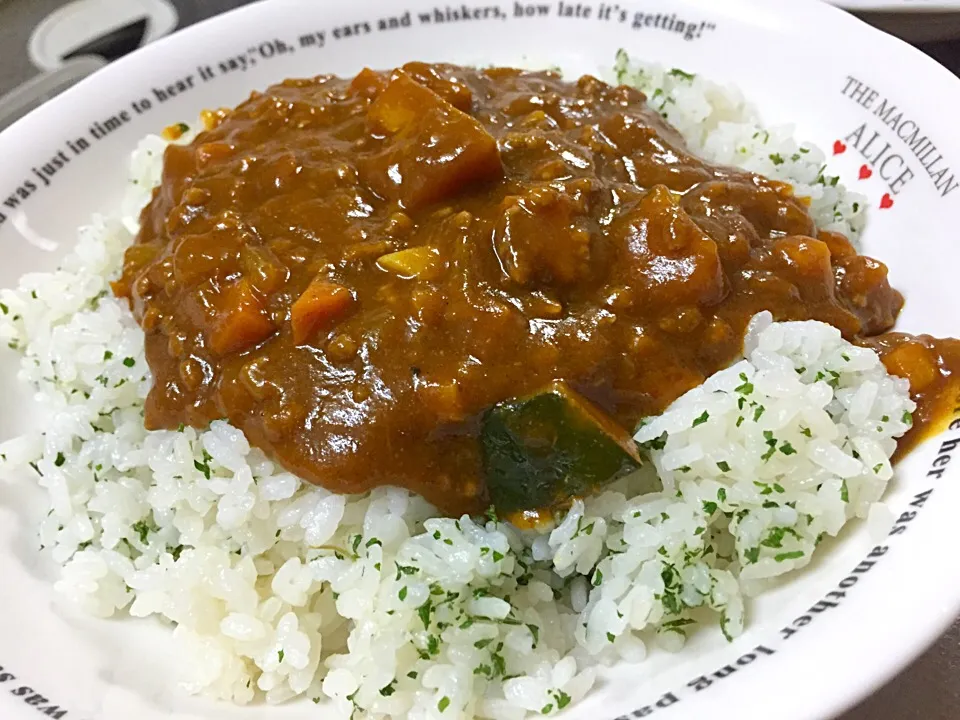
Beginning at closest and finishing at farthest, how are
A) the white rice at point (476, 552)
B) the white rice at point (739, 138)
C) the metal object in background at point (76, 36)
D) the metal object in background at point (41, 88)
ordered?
the white rice at point (476, 552), the white rice at point (739, 138), the metal object in background at point (41, 88), the metal object in background at point (76, 36)

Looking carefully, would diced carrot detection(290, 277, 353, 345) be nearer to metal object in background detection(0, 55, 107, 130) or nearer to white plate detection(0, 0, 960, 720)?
white plate detection(0, 0, 960, 720)

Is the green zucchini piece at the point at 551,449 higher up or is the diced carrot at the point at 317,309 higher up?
the diced carrot at the point at 317,309

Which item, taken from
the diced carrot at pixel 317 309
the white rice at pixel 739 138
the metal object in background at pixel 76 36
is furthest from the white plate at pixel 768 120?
the metal object in background at pixel 76 36

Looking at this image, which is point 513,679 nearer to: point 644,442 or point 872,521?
point 644,442

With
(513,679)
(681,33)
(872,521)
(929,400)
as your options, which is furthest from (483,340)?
(681,33)

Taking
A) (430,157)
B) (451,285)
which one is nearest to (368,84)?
(430,157)

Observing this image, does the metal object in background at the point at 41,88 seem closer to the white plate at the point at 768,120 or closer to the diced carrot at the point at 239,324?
the white plate at the point at 768,120

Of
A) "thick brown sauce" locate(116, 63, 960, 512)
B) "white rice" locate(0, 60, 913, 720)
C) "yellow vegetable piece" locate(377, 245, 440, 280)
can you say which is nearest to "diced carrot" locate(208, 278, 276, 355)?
"thick brown sauce" locate(116, 63, 960, 512)

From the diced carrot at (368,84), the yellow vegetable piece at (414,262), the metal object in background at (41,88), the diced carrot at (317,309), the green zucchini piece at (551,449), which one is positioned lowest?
the metal object in background at (41,88)

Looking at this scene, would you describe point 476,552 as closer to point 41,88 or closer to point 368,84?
point 368,84
